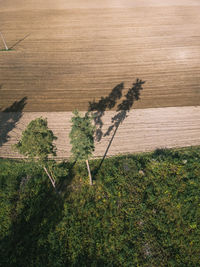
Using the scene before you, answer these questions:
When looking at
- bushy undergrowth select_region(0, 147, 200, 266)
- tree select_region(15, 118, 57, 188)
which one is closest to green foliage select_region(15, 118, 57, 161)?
tree select_region(15, 118, 57, 188)

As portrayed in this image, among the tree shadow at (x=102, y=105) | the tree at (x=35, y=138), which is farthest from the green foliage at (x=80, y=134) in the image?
the tree shadow at (x=102, y=105)

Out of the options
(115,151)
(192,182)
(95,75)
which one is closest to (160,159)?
(192,182)

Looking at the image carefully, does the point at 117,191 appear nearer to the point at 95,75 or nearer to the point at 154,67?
the point at 95,75

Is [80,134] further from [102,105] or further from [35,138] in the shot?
[102,105]

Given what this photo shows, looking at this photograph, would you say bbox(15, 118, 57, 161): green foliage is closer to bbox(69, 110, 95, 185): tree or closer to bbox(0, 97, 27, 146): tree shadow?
bbox(69, 110, 95, 185): tree

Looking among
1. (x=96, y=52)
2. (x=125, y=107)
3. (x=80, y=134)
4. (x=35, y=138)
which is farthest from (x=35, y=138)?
(x=96, y=52)

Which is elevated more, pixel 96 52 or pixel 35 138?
pixel 35 138

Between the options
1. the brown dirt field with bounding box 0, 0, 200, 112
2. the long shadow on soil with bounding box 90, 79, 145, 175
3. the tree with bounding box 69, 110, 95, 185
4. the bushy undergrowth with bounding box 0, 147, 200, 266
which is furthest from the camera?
the brown dirt field with bounding box 0, 0, 200, 112
